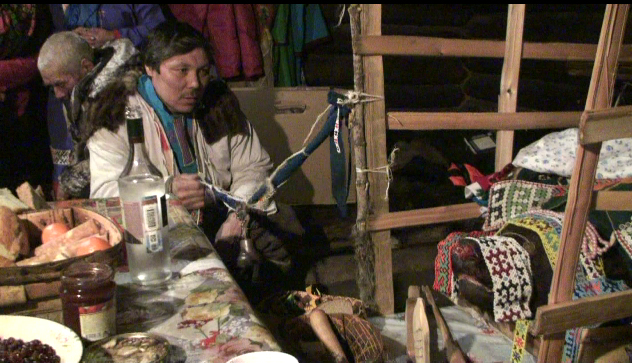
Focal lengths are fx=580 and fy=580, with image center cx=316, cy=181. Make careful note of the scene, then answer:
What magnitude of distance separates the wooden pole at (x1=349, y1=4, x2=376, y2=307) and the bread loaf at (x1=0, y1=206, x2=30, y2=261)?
49.0 inches

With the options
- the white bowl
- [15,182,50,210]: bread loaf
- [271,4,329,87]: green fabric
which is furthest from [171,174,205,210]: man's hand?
[271,4,329,87]: green fabric

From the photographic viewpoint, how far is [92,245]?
3.46 feet

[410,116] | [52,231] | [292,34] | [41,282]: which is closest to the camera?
[41,282]

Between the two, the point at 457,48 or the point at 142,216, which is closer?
the point at 142,216

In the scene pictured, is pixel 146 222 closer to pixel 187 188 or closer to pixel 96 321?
pixel 96 321

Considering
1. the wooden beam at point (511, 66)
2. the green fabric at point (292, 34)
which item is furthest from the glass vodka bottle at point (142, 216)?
the green fabric at point (292, 34)

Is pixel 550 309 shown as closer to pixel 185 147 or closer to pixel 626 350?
pixel 626 350

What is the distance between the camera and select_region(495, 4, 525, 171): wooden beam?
88.4 inches

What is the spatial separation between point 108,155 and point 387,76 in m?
2.63

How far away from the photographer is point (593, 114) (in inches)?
47.0

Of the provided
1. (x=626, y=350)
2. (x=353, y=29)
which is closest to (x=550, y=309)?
(x=626, y=350)

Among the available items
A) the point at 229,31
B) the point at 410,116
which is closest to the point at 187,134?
the point at 410,116

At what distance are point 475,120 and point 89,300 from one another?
64.0 inches

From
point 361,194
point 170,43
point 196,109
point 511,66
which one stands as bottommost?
point 361,194
